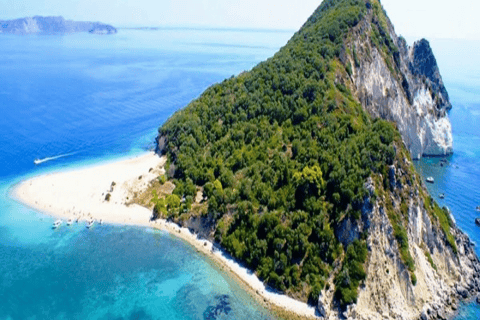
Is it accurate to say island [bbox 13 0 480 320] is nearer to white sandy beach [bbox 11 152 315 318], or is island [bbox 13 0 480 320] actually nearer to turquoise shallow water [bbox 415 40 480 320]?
white sandy beach [bbox 11 152 315 318]

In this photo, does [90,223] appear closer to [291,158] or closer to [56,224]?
[56,224]

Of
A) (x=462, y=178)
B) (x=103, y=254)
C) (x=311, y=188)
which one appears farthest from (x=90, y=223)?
(x=462, y=178)

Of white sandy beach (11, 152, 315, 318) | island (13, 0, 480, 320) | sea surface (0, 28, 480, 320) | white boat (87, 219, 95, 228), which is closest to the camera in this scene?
sea surface (0, 28, 480, 320)

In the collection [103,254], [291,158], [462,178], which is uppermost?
[291,158]

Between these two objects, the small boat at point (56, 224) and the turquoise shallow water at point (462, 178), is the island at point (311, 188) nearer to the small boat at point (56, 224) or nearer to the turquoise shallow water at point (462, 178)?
the small boat at point (56, 224)

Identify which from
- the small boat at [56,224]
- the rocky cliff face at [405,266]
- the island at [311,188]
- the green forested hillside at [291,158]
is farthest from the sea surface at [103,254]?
the green forested hillside at [291,158]

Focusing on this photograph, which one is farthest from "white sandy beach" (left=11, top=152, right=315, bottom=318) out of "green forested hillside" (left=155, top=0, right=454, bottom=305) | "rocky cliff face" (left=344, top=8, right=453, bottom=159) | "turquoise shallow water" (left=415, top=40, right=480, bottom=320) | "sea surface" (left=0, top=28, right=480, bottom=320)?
"rocky cliff face" (left=344, top=8, right=453, bottom=159)

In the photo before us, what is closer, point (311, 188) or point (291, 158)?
point (311, 188)
